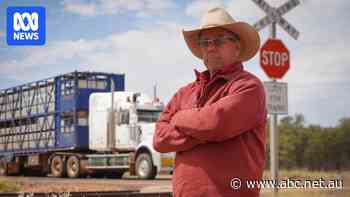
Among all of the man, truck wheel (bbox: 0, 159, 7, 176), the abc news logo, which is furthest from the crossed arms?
truck wheel (bbox: 0, 159, 7, 176)

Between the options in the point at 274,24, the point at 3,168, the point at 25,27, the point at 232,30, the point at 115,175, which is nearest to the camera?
the point at 232,30

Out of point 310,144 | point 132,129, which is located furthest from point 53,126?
point 310,144

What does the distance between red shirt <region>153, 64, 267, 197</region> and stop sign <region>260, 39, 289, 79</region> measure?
5.25 m

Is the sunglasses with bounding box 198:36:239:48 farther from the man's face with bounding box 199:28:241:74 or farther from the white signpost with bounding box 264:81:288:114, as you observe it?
the white signpost with bounding box 264:81:288:114

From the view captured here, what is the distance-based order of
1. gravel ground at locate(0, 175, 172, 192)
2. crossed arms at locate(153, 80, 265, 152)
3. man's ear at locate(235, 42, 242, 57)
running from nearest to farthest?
crossed arms at locate(153, 80, 265, 152), man's ear at locate(235, 42, 242, 57), gravel ground at locate(0, 175, 172, 192)

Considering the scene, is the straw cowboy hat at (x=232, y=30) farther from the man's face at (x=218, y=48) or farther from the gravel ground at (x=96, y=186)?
the gravel ground at (x=96, y=186)

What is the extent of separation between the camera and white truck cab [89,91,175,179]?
17.6m

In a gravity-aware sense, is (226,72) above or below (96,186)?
above

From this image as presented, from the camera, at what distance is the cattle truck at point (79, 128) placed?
18.2 meters

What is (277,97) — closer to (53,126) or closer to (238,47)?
(238,47)

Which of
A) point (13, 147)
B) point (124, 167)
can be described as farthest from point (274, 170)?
point (13, 147)

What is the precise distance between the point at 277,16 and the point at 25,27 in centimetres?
360

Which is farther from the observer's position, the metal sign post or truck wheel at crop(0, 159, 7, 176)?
truck wheel at crop(0, 159, 7, 176)

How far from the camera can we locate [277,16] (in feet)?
27.8
